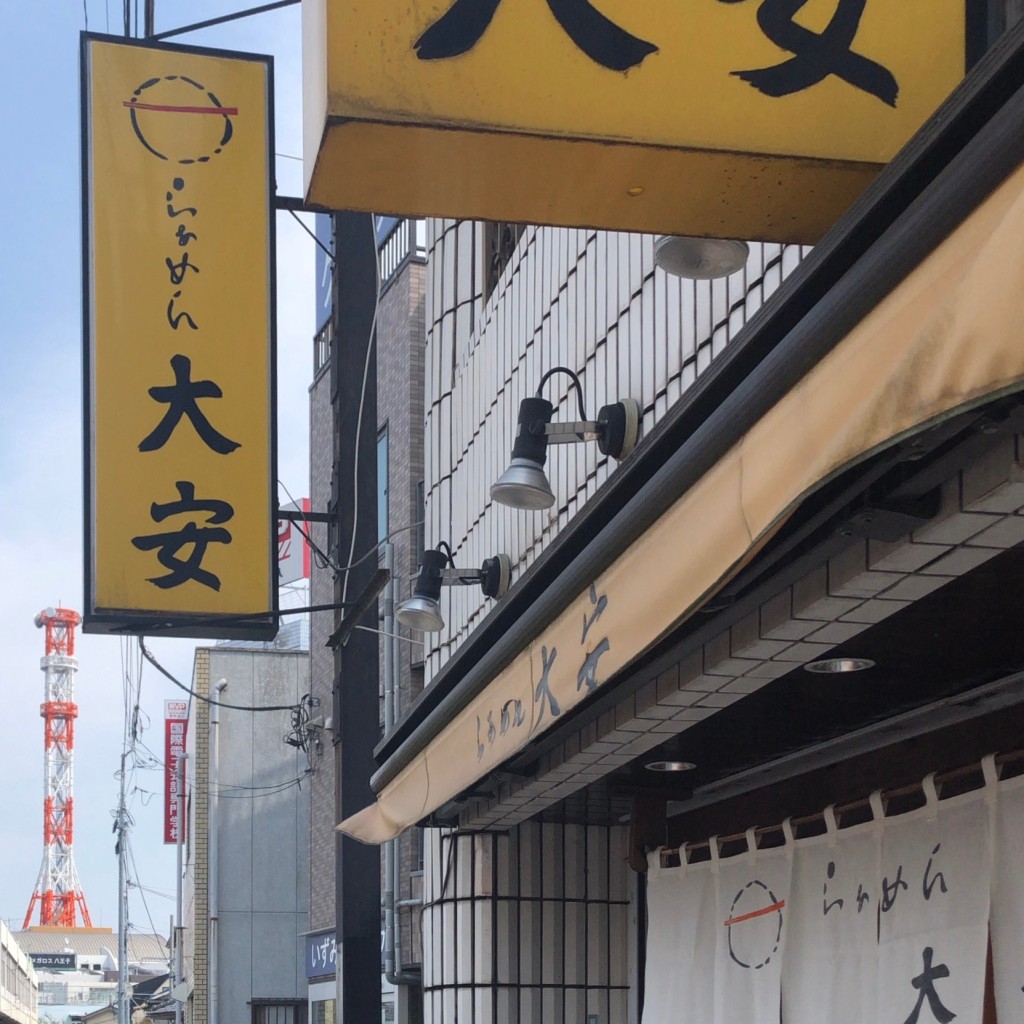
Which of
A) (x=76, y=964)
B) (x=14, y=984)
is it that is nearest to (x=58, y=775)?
(x=76, y=964)

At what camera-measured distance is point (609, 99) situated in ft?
13.0

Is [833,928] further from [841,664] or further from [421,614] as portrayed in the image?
[421,614]

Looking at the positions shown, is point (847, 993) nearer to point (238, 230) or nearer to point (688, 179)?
point (688, 179)

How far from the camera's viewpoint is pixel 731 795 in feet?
25.7

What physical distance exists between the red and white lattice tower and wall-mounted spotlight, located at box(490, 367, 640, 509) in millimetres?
122325

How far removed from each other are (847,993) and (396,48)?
408 cm

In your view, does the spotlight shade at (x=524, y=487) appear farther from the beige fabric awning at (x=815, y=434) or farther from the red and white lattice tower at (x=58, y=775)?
the red and white lattice tower at (x=58, y=775)

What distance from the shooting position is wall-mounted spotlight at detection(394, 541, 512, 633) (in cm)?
876

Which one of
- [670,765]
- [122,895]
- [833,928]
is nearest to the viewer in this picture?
[833,928]

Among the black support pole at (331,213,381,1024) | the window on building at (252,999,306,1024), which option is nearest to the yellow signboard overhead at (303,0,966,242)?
the black support pole at (331,213,381,1024)

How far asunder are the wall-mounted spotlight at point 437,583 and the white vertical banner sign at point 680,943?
187 centimetres

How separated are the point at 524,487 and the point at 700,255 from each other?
6.48ft

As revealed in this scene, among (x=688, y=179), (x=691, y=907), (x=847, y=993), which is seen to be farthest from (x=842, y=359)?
(x=691, y=907)

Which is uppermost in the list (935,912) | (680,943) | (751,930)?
(935,912)
